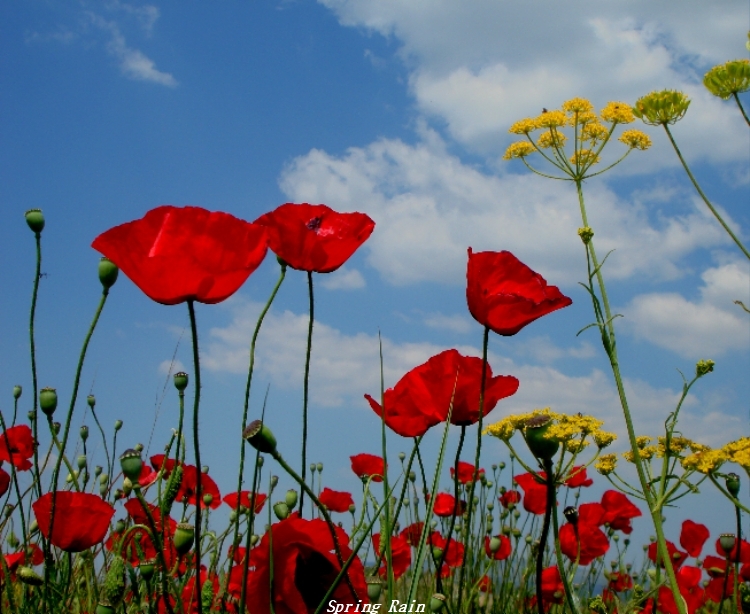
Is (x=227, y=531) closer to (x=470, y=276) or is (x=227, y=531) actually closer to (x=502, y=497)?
(x=470, y=276)

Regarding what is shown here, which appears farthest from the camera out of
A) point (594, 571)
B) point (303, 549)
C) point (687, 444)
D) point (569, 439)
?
point (594, 571)

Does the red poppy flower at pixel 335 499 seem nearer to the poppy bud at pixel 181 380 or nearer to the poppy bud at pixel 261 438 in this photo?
the poppy bud at pixel 181 380

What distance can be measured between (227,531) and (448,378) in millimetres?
1037

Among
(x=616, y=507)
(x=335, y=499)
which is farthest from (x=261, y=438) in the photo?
(x=616, y=507)

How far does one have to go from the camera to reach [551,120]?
2.82 metres

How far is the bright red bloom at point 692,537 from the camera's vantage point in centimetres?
332

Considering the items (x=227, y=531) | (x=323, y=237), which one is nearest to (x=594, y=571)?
(x=227, y=531)

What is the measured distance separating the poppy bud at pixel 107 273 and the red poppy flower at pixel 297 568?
0.59 m

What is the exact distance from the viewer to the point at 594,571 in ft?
12.7

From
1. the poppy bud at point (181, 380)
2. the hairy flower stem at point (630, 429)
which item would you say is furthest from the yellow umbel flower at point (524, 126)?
the poppy bud at point (181, 380)

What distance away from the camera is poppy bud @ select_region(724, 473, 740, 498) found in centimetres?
173

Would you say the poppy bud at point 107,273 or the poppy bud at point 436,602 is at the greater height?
the poppy bud at point 107,273

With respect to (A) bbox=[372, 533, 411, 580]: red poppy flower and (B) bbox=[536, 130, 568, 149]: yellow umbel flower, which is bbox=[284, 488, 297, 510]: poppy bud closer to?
(A) bbox=[372, 533, 411, 580]: red poppy flower

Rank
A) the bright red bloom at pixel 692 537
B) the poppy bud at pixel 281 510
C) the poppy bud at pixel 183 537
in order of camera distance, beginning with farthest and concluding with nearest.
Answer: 1. the bright red bloom at pixel 692 537
2. the poppy bud at pixel 281 510
3. the poppy bud at pixel 183 537
